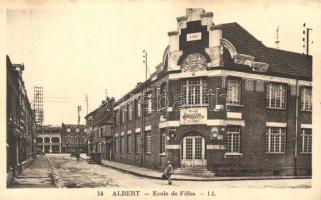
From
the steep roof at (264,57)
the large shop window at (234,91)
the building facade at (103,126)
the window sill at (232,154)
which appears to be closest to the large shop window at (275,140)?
the window sill at (232,154)

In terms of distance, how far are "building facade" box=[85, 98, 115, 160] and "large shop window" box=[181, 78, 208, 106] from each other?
196 cm

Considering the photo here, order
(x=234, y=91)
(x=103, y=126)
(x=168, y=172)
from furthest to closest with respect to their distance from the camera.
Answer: (x=103, y=126) → (x=234, y=91) → (x=168, y=172)

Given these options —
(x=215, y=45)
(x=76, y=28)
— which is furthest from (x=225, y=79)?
(x=76, y=28)

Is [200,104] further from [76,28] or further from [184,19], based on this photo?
[76,28]

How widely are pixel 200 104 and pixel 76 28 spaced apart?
3857 mm

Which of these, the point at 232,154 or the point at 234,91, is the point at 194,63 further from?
the point at 232,154

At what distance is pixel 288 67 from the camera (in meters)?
13.8

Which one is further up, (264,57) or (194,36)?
(194,36)

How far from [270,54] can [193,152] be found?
3504mm

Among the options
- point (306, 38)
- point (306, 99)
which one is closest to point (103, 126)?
point (306, 99)

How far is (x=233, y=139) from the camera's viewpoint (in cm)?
1333

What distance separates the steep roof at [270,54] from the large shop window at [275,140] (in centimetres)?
168

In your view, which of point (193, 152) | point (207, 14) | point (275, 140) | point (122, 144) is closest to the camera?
point (207, 14)


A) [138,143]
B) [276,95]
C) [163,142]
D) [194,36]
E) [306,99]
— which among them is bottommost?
[138,143]
